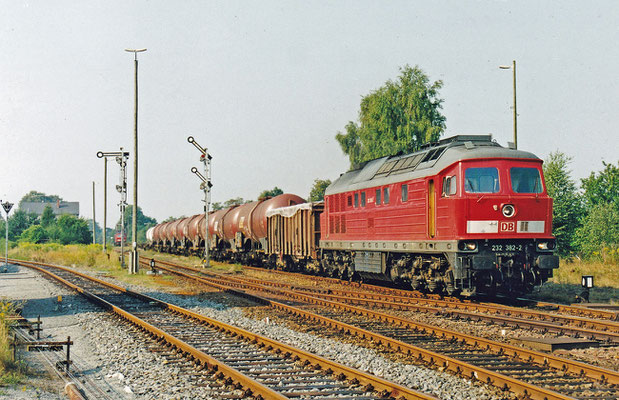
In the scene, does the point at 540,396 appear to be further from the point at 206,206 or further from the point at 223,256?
the point at 223,256

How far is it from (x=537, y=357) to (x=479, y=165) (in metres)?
7.19

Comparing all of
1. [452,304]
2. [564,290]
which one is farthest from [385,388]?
[564,290]

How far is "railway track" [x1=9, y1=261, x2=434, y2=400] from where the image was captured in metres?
7.46

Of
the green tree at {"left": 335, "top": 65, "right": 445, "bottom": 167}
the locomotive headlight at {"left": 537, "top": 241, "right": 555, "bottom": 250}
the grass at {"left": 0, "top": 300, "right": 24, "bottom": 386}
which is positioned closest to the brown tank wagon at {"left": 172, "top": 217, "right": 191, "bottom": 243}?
the green tree at {"left": 335, "top": 65, "right": 445, "bottom": 167}

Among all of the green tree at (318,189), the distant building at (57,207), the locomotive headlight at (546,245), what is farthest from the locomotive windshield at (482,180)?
the distant building at (57,207)

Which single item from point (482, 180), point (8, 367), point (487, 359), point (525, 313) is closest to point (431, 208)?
point (482, 180)

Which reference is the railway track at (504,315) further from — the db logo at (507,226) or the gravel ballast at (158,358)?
the gravel ballast at (158,358)

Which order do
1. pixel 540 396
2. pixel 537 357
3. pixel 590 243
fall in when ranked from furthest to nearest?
pixel 590 243
pixel 537 357
pixel 540 396

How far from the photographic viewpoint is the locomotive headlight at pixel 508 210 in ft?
49.7

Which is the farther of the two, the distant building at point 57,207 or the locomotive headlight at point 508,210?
the distant building at point 57,207

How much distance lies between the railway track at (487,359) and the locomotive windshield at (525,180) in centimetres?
496

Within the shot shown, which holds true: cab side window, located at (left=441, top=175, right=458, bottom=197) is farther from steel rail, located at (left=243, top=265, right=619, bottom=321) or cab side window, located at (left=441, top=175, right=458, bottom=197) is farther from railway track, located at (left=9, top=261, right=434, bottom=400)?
railway track, located at (left=9, top=261, right=434, bottom=400)

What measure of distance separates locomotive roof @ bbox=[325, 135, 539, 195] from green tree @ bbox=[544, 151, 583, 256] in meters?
17.4

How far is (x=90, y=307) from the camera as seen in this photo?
17.0m
